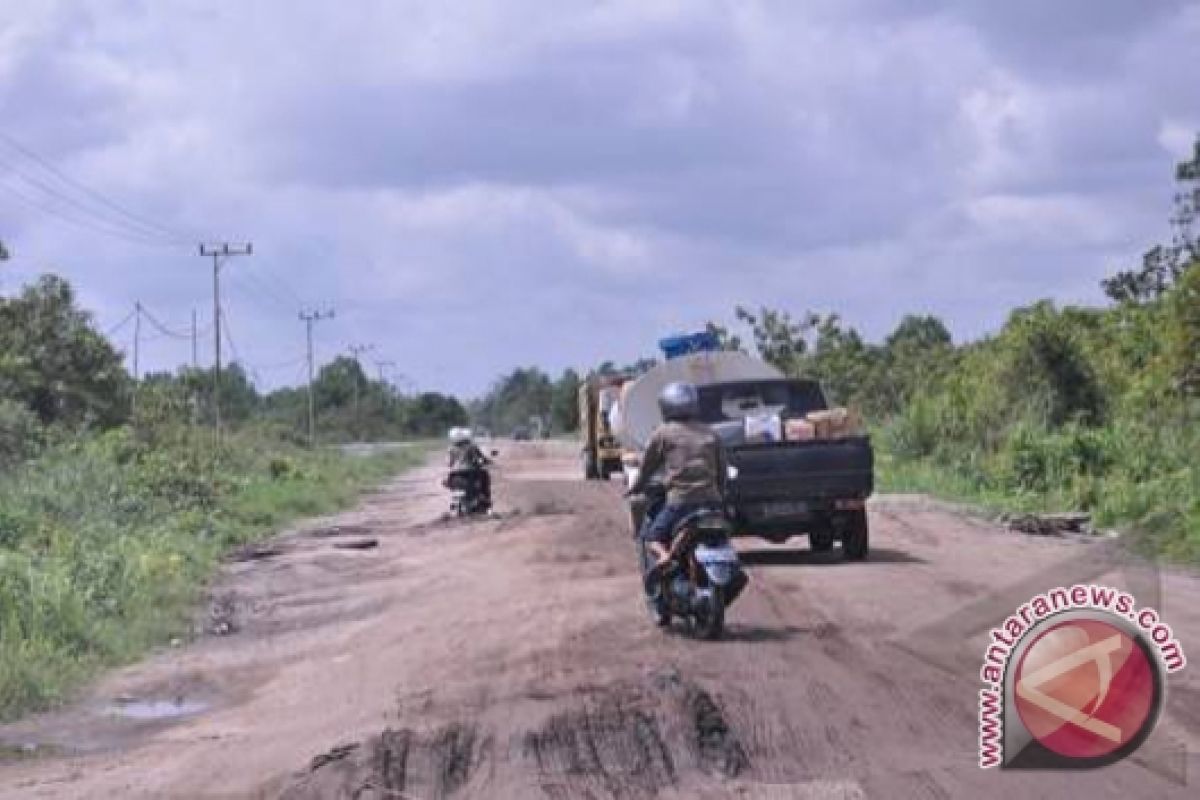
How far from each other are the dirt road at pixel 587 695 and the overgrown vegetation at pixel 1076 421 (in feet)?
14.9

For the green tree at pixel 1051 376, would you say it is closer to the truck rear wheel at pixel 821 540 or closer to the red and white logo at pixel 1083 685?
the truck rear wheel at pixel 821 540

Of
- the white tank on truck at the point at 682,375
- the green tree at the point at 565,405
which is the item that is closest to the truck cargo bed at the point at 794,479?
the white tank on truck at the point at 682,375

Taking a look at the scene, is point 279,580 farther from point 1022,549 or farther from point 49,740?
point 49,740

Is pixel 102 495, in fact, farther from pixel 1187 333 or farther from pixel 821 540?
pixel 1187 333

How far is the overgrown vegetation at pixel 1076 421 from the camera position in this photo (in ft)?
87.4

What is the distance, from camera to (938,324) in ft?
317

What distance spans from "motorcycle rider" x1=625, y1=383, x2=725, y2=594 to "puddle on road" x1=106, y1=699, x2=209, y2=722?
12.1ft

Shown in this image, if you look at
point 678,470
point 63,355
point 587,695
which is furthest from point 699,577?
point 63,355

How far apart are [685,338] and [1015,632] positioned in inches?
1046

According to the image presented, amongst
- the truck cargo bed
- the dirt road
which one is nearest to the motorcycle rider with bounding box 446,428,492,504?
the dirt road

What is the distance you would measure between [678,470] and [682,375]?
12.7 metres

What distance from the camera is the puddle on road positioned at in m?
14.0

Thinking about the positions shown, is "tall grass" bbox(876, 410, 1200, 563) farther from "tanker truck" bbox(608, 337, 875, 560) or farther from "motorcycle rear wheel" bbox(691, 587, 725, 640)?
"motorcycle rear wheel" bbox(691, 587, 725, 640)

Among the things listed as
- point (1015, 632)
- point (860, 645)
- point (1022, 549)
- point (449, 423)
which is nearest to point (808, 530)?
point (1022, 549)
